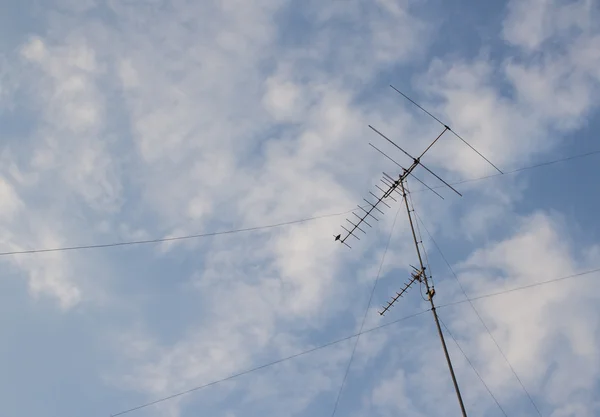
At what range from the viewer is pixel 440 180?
60.7 feet

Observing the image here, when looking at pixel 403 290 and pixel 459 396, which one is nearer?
pixel 459 396

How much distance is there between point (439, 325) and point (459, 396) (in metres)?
2.27

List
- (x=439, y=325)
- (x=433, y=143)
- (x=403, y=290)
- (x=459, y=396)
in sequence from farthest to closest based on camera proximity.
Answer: (x=433, y=143), (x=403, y=290), (x=439, y=325), (x=459, y=396)

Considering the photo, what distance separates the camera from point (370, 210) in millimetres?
19109

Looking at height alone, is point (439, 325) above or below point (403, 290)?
below

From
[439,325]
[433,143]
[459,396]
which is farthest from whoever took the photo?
[433,143]

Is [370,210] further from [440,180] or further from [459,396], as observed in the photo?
[459,396]

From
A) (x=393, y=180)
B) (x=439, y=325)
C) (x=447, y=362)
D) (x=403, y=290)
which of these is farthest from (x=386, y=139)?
(x=447, y=362)

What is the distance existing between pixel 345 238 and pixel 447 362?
603 centimetres

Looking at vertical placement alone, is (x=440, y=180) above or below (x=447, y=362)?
above

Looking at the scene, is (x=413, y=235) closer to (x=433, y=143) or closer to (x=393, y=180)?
(x=393, y=180)

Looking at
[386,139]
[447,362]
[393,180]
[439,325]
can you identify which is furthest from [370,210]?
[447,362]

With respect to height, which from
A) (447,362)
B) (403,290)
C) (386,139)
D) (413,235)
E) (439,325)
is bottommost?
(447,362)

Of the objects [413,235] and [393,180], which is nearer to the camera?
[413,235]
